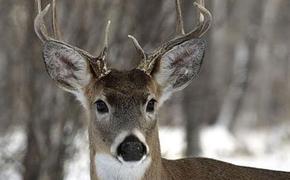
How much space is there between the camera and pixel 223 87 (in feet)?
104

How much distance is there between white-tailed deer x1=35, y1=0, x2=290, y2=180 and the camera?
6277mm

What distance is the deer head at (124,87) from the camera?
625 cm

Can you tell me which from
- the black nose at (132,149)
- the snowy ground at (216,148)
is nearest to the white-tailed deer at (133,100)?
the black nose at (132,149)

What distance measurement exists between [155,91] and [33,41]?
3727 mm

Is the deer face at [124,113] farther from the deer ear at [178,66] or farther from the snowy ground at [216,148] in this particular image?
the snowy ground at [216,148]

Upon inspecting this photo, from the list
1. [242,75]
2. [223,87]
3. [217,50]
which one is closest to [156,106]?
[242,75]

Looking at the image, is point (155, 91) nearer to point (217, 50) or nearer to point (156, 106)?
point (156, 106)

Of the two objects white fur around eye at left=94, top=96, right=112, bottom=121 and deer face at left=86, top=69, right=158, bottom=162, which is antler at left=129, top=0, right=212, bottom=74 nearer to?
deer face at left=86, top=69, right=158, bottom=162

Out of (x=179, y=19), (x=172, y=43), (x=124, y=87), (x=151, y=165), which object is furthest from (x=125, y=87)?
(x=179, y=19)

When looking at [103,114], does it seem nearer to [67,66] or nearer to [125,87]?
[125,87]

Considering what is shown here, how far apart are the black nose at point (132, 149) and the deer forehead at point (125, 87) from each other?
37 centimetres

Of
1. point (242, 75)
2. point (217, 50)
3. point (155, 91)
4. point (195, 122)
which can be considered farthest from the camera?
point (217, 50)

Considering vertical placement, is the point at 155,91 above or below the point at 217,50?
below

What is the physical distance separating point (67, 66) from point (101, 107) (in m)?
0.63
